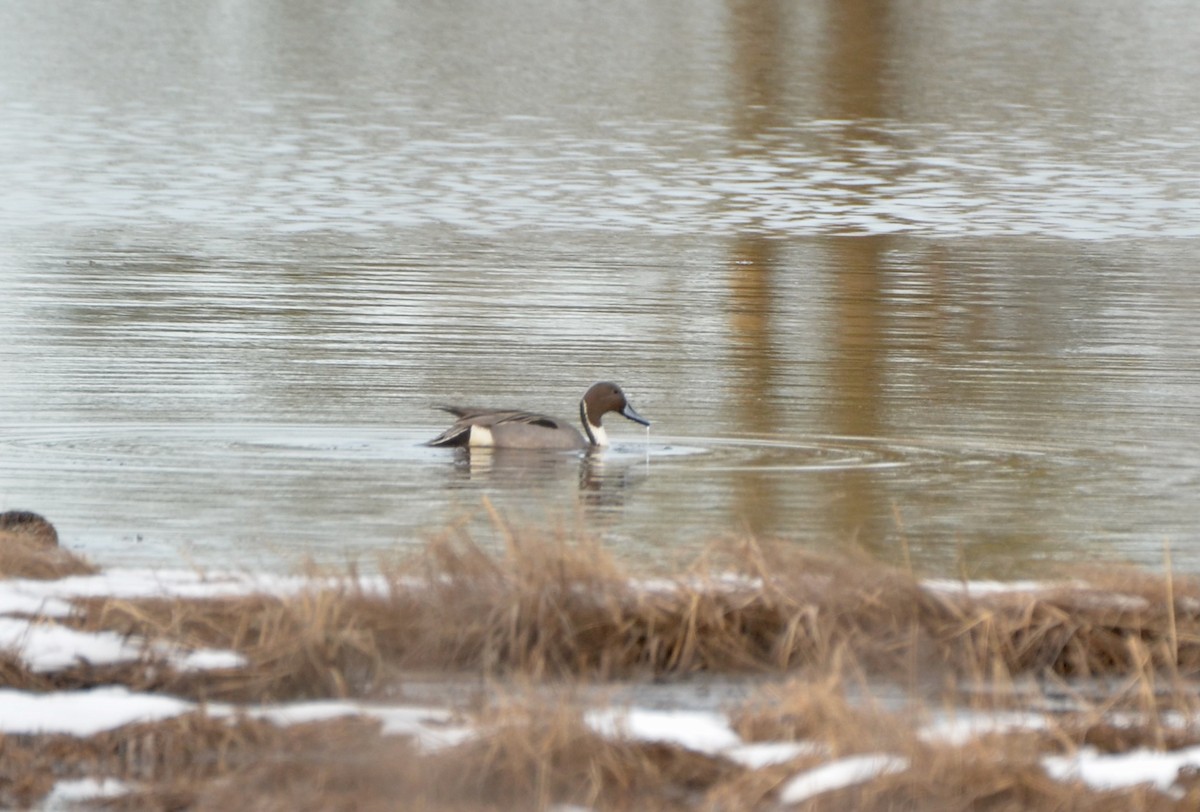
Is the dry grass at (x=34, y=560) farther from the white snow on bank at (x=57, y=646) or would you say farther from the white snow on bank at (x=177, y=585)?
the white snow on bank at (x=57, y=646)

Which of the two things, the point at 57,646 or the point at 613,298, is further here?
the point at 613,298

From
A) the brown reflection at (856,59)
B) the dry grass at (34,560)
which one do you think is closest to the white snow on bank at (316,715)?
the dry grass at (34,560)

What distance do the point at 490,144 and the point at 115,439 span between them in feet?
70.6

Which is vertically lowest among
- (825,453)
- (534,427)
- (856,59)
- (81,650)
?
(856,59)

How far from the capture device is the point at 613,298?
20.1 meters

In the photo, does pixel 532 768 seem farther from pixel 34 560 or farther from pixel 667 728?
pixel 34 560

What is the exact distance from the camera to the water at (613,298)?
11.6 metres

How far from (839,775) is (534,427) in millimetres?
6916

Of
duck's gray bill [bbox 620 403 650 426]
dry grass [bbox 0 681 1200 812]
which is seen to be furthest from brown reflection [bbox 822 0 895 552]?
dry grass [bbox 0 681 1200 812]

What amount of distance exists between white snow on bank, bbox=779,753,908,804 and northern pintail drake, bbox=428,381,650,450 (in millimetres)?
6468

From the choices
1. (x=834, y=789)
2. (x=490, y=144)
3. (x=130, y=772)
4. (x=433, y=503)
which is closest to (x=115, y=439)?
(x=433, y=503)

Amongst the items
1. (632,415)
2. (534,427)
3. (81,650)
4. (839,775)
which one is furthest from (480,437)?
(839,775)

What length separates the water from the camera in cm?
1159

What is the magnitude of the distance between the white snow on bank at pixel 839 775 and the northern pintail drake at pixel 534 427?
21.2 ft
